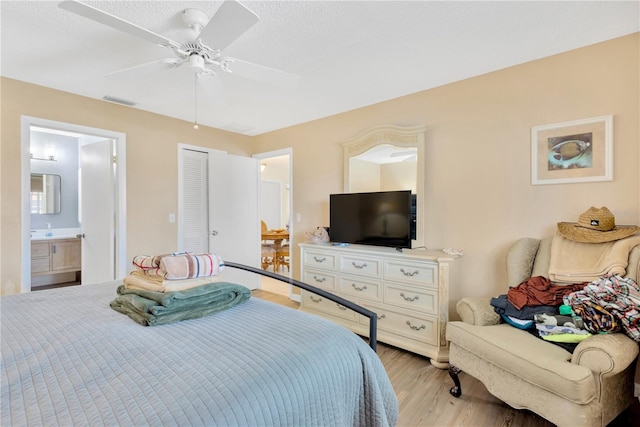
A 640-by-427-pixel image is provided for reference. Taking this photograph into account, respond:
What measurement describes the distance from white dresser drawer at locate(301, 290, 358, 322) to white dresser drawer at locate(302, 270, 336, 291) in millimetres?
136

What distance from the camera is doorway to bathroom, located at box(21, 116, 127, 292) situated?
9.54 ft

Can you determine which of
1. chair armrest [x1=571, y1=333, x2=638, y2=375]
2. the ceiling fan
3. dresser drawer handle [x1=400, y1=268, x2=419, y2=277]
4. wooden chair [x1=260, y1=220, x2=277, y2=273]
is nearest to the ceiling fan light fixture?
the ceiling fan

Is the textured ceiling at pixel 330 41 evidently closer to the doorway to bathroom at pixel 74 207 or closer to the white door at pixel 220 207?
the doorway to bathroom at pixel 74 207

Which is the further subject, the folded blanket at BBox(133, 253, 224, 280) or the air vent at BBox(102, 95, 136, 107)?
the air vent at BBox(102, 95, 136, 107)

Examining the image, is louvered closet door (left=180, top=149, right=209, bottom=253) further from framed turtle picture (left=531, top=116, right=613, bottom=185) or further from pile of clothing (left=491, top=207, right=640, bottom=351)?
framed turtle picture (left=531, top=116, right=613, bottom=185)

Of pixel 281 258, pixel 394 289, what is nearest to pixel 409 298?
pixel 394 289

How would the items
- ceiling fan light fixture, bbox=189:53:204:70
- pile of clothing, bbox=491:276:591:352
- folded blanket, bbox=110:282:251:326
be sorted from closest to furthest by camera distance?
folded blanket, bbox=110:282:251:326 → pile of clothing, bbox=491:276:591:352 → ceiling fan light fixture, bbox=189:53:204:70

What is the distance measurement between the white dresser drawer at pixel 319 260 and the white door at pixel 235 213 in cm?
134

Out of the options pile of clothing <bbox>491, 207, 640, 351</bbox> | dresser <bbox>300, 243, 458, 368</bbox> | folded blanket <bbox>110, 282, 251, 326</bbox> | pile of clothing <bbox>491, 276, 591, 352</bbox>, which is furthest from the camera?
dresser <bbox>300, 243, 458, 368</bbox>

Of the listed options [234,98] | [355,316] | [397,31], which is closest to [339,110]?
[234,98]

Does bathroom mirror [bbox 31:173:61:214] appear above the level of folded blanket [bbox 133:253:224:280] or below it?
above

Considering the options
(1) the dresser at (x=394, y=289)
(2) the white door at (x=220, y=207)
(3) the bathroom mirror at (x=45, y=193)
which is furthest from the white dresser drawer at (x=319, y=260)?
(3) the bathroom mirror at (x=45, y=193)

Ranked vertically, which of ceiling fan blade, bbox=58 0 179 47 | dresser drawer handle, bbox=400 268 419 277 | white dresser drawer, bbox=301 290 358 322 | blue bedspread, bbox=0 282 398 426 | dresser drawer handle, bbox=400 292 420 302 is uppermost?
ceiling fan blade, bbox=58 0 179 47

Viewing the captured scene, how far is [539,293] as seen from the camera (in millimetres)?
1948
